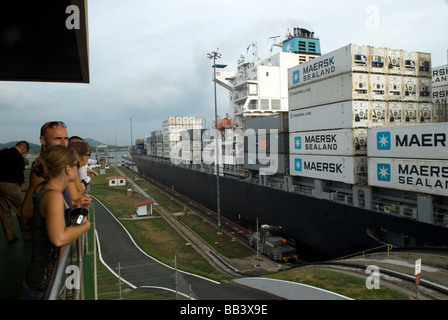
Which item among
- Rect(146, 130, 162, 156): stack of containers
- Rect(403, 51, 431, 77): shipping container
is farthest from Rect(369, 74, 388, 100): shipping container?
Rect(146, 130, 162, 156): stack of containers

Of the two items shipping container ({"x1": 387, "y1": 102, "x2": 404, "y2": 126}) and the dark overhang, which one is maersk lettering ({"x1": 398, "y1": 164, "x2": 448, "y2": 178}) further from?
the dark overhang

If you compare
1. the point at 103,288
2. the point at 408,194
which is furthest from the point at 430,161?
the point at 103,288

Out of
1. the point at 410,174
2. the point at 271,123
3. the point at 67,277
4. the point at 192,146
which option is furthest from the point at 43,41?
the point at 192,146

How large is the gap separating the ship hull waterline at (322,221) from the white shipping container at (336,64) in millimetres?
6390

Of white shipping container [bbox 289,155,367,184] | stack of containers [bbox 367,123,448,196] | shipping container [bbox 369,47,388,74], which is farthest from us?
shipping container [bbox 369,47,388,74]

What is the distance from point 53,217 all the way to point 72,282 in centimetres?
60

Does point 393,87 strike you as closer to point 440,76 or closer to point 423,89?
point 423,89

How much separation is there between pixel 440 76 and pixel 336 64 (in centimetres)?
1062

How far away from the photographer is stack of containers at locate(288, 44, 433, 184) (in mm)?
14062

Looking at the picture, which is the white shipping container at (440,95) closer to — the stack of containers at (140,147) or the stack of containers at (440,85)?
the stack of containers at (440,85)

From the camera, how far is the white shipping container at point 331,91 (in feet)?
46.4

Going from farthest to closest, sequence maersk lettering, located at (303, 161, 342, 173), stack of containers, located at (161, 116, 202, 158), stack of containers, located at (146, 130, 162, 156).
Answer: stack of containers, located at (146, 130, 162, 156) → stack of containers, located at (161, 116, 202, 158) → maersk lettering, located at (303, 161, 342, 173)
